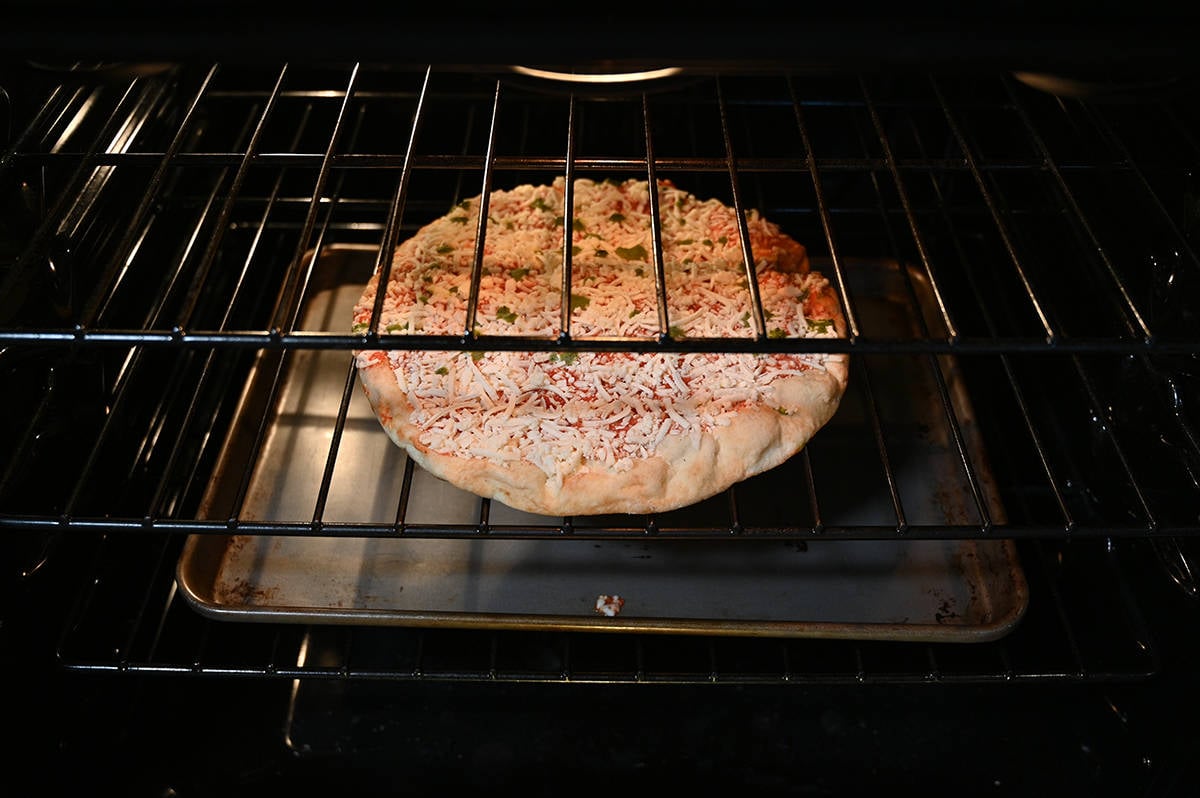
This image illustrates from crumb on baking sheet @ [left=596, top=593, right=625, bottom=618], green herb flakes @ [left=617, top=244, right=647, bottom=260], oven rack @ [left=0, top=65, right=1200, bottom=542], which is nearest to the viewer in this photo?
oven rack @ [left=0, top=65, right=1200, bottom=542]

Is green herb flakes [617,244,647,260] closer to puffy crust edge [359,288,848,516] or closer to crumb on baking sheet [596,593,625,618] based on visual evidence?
puffy crust edge [359,288,848,516]

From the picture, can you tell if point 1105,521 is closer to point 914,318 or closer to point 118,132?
point 914,318

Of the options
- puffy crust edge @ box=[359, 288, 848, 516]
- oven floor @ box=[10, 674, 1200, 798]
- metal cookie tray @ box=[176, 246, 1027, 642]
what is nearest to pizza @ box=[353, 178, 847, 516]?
puffy crust edge @ box=[359, 288, 848, 516]

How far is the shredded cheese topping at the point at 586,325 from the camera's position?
1.15 m

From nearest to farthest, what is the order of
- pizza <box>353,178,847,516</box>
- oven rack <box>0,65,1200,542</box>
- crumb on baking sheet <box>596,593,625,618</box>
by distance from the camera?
oven rack <box>0,65,1200,542</box>, pizza <box>353,178,847,516</box>, crumb on baking sheet <box>596,593,625,618</box>

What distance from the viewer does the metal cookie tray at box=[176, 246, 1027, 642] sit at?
122cm

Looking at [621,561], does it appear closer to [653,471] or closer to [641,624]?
[641,624]

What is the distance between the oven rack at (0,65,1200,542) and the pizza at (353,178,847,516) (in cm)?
8

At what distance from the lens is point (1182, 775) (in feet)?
3.71

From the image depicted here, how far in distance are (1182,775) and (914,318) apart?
2.74ft

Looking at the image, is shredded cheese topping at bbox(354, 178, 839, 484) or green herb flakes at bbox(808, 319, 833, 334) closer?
shredded cheese topping at bbox(354, 178, 839, 484)

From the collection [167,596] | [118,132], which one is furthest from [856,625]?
[118,132]

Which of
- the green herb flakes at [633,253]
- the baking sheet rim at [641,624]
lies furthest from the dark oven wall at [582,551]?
the green herb flakes at [633,253]

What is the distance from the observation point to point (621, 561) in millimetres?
1319
